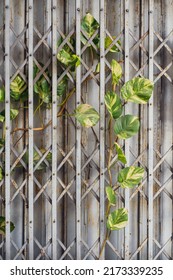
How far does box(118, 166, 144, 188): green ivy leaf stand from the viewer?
1.79m

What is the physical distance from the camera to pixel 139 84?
68.7 inches

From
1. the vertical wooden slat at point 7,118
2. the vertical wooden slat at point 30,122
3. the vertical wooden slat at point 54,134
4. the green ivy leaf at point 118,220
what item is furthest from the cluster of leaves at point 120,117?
the vertical wooden slat at point 7,118

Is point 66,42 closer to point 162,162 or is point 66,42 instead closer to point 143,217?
point 162,162

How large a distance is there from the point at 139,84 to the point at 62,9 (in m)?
0.59

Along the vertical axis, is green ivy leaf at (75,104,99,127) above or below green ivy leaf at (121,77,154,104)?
below

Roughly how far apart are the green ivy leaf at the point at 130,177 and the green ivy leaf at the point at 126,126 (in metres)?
0.17

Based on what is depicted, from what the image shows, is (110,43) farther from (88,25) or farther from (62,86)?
(62,86)

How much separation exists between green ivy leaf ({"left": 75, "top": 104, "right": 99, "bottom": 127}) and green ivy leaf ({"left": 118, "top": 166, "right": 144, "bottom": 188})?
0.28 m

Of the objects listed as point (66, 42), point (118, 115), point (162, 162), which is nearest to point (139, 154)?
point (162, 162)

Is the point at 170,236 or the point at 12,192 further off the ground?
the point at 12,192

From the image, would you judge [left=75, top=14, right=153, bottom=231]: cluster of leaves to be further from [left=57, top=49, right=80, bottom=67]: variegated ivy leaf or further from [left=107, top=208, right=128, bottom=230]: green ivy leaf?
[left=57, top=49, right=80, bottom=67]: variegated ivy leaf

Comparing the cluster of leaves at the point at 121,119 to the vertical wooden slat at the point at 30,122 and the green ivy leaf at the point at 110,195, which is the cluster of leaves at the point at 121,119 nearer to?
the green ivy leaf at the point at 110,195

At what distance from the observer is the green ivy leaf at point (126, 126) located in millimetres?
1749

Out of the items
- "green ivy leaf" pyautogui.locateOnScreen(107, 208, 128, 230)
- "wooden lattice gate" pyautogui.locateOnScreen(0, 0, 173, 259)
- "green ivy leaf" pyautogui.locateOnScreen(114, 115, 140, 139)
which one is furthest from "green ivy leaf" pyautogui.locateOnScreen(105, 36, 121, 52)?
"green ivy leaf" pyautogui.locateOnScreen(107, 208, 128, 230)
